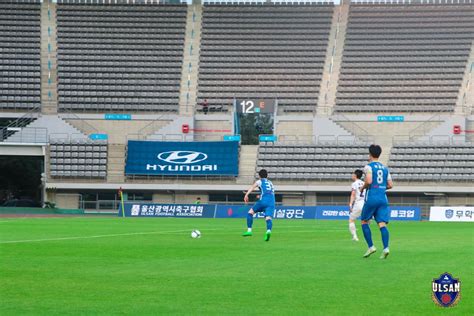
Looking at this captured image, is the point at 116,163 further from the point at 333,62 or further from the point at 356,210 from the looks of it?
the point at 356,210

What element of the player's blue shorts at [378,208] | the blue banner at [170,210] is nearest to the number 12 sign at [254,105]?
the blue banner at [170,210]

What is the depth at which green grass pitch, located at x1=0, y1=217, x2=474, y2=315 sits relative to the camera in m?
9.58

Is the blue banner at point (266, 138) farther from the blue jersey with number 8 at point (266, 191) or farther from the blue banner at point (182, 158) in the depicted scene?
the blue jersey with number 8 at point (266, 191)

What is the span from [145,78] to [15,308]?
57.4m

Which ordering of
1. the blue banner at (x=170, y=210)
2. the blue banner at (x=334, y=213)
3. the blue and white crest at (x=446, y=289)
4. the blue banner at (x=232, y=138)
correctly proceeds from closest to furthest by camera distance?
the blue and white crest at (x=446, y=289) < the blue banner at (x=334, y=213) < the blue banner at (x=170, y=210) < the blue banner at (x=232, y=138)

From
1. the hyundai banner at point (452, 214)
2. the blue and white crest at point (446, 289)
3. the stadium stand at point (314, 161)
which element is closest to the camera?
the blue and white crest at point (446, 289)

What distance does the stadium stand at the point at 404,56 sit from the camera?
6431 centimetres

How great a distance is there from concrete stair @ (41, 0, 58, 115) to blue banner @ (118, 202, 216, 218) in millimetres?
13570

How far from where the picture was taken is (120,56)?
67250 millimetres

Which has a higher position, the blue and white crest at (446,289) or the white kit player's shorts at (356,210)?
the blue and white crest at (446,289)

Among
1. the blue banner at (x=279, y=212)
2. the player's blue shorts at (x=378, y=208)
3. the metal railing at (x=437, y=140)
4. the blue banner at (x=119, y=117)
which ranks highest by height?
the player's blue shorts at (x=378, y=208)

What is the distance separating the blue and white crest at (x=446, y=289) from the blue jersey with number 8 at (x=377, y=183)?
303 inches

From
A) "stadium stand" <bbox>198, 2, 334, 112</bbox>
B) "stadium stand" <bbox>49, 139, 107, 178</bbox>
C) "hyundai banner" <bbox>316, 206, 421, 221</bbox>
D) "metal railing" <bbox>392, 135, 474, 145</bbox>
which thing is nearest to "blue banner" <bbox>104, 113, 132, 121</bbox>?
"stadium stand" <bbox>49, 139, 107, 178</bbox>

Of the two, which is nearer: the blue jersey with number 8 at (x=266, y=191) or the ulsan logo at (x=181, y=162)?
the blue jersey with number 8 at (x=266, y=191)
